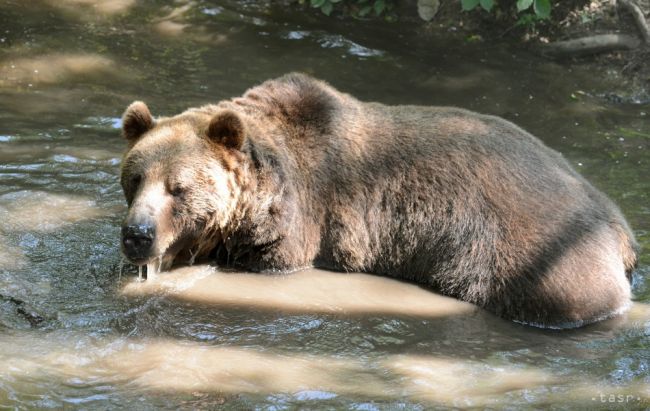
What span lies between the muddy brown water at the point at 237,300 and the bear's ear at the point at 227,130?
1210mm

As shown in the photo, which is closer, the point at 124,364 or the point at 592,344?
the point at 124,364

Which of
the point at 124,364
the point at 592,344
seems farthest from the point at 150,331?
the point at 592,344

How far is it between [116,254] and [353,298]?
83.4 inches

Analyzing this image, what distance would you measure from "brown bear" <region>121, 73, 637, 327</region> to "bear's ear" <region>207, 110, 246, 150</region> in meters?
0.01

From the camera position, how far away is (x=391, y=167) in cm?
766

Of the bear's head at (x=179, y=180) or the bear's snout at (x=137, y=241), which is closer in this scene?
the bear's snout at (x=137, y=241)

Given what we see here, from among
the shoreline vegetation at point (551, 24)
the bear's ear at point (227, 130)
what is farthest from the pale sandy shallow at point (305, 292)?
the shoreline vegetation at point (551, 24)

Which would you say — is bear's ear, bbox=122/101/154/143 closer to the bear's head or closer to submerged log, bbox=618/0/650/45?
the bear's head

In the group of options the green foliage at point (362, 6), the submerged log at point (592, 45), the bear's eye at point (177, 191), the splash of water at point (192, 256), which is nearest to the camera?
the bear's eye at point (177, 191)

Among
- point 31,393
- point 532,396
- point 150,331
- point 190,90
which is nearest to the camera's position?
point 31,393

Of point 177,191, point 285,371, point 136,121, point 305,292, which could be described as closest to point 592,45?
point 305,292

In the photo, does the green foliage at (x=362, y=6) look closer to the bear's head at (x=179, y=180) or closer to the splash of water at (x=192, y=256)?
the bear's head at (x=179, y=180)

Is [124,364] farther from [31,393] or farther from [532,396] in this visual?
[532,396]

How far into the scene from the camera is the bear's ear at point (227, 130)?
7.13 metres
